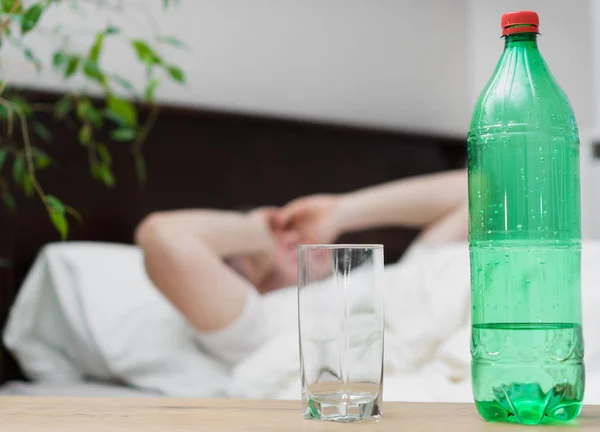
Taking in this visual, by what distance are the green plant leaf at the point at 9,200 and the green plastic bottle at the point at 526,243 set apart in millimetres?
1569

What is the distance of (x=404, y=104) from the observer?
3.07 m

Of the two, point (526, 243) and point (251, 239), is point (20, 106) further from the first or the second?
point (526, 243)

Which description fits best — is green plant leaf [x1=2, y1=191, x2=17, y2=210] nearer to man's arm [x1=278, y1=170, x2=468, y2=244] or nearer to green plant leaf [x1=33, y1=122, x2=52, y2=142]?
green plant leaf [x1=33, y1=122, x2=52, y2=142]

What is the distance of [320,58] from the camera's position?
2873mm

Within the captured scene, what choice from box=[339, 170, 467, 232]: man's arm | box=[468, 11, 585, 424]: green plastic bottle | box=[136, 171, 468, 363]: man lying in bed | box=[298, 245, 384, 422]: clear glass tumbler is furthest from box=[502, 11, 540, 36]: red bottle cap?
box=[339, 170, 467, 232]: man's arm

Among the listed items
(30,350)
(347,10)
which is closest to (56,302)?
(30,350)

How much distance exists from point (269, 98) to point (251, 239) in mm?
643

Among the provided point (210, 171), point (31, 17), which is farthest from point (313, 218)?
point (31, 17)

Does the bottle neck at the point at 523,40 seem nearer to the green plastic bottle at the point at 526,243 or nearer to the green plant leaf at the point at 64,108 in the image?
the green plastic bottle at the point at 526,243

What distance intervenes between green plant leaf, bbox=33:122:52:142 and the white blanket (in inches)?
12.2

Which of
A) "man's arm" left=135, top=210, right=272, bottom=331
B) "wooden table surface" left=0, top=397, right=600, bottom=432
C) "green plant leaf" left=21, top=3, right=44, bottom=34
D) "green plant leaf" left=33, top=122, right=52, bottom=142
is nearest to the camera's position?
"wooden table surface" left=0, top=397, right=600, bottom=432

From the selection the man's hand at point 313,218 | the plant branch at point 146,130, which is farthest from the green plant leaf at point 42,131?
the man's hand at point 313,218

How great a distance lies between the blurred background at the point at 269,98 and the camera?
7.28ft

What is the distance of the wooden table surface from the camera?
2.08ft
